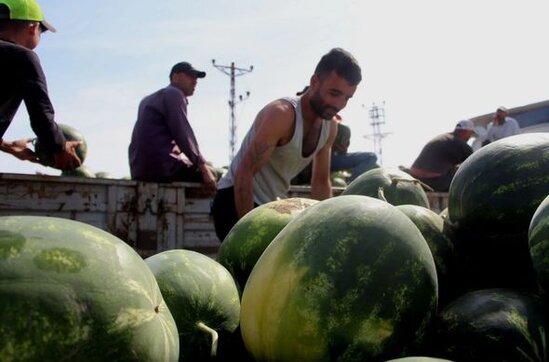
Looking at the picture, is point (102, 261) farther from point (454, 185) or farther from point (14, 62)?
point (14, 62)

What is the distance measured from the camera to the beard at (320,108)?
4713 millimetres

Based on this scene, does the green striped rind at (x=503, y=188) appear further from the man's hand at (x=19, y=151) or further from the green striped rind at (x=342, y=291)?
the man's hand at (x=19, y=151)

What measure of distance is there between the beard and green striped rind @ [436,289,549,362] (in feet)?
11.7

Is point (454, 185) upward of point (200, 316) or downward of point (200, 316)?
upward

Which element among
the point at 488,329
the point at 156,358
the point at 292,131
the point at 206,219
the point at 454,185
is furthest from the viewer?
the point at 206,219

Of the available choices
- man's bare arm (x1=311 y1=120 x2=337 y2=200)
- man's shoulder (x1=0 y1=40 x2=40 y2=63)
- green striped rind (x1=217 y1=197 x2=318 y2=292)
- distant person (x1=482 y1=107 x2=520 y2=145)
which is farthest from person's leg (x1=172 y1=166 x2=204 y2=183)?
distant person (x1=482 y1=107 x2=520 y2=145)

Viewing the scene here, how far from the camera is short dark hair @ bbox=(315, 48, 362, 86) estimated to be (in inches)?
182

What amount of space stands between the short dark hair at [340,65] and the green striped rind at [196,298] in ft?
11.0

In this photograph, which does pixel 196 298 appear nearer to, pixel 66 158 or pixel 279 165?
pixel 279 165

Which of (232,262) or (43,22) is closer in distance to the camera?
(232,262)

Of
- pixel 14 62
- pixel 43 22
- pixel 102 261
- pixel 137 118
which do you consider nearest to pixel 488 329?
pixel 102 261

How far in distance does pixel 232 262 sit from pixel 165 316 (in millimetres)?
704

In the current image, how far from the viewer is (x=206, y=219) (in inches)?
244

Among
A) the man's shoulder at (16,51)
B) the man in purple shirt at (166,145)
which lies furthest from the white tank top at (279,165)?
the man's shoulder at (16,51)
